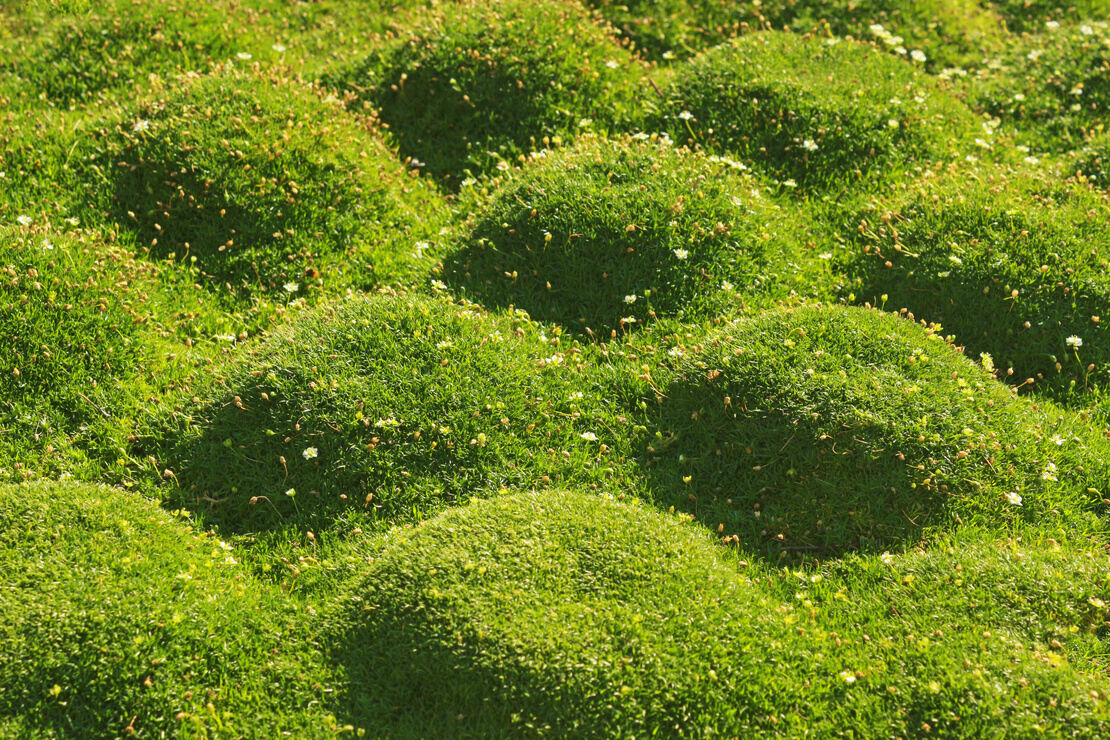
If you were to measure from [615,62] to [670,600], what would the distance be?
677 cm

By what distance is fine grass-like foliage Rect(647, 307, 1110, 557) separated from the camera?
6906 millimetres

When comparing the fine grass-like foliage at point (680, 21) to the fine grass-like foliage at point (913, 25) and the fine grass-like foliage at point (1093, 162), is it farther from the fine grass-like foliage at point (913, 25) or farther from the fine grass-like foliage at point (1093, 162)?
the fine grass-like foliage at point (1093, 162)

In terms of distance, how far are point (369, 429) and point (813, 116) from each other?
5781 mm

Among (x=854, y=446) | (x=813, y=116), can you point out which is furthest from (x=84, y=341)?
(x=813, y=116)

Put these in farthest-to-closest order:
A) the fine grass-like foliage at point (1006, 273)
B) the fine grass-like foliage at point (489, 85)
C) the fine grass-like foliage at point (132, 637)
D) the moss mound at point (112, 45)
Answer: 1. the moss mound at point (112, 45)
2. the fine grass-like foliage at point (489, 85)
3. the fine grass-like foliage at point (1006, 273)
4. the fine grass-like foliage at point (132, 637)

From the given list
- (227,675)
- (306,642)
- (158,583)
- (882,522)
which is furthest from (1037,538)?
(158,583)

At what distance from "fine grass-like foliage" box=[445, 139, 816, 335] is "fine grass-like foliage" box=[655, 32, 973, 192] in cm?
122

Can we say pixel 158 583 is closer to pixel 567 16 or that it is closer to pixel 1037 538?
pixel 1037 538

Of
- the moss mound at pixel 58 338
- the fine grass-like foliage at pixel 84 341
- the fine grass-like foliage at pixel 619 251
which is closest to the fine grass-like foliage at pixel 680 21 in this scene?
the fine grass-like foliage at pixel 619 251

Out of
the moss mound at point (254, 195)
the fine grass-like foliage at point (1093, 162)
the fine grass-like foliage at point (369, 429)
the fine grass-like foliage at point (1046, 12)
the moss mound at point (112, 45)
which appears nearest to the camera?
the fine grass-like foliage at point (369, 429)

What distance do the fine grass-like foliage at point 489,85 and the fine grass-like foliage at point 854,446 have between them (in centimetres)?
371

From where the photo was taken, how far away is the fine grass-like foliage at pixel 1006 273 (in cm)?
815

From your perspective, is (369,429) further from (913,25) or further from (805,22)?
(913,25)

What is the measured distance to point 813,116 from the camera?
10102 millimetres
